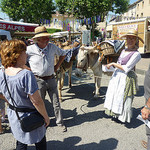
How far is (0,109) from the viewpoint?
9.93ft

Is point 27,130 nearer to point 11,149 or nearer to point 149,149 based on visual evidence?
point 11,149

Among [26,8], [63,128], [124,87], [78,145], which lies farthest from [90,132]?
[26,8]

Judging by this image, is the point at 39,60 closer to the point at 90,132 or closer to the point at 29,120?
the point at 29,120

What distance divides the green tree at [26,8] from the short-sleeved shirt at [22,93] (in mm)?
22059

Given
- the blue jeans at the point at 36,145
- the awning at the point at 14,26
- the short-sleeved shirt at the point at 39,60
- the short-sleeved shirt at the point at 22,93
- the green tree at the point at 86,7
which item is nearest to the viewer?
the short-sleeved shirt at the point at 22,93

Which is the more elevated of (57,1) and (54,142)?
(57,1)

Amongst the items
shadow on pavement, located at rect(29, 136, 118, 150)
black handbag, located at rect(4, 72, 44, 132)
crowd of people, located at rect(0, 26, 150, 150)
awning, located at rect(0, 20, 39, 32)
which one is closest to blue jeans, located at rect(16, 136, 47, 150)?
crowd of people, located at rect(0, 26, 150, 150)

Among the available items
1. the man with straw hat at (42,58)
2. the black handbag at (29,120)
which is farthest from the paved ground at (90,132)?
the black handbag at (29,120)

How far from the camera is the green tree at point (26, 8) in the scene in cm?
2078

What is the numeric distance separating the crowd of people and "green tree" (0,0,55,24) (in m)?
20.8

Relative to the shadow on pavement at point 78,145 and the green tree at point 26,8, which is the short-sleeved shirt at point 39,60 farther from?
the green tree at point 26,8

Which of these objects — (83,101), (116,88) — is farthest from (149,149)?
(83,101)

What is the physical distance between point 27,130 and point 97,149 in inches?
59.2

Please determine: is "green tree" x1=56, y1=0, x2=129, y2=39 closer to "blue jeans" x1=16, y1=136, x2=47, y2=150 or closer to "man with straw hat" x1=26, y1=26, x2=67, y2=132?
"man with straw hat" x1=26, y1=26, x2=67, y2=132
